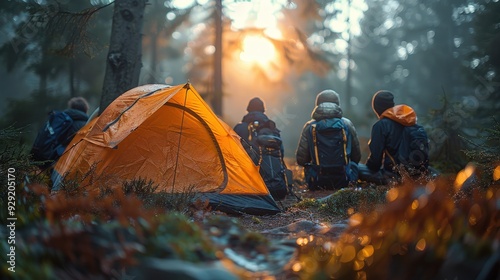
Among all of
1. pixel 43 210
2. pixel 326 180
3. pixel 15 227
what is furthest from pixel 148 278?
pixel 326 180

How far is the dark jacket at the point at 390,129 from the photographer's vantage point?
8.14 metres

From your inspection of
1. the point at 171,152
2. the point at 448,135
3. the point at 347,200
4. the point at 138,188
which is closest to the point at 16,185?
the point at 138,188

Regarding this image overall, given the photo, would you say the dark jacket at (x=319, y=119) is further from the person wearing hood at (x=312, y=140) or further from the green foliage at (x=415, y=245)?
the green foliage at (x=415, y=245)

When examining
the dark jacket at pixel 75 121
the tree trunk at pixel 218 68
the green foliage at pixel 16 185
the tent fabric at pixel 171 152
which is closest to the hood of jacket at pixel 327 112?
the tent fabric at pixel 171 152

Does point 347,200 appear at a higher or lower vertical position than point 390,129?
lower

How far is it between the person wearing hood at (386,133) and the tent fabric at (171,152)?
283cm

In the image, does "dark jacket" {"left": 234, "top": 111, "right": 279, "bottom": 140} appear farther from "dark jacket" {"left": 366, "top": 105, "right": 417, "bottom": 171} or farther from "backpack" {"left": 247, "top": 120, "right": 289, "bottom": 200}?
"dark jacket" {"left": 366, "top": 105, "right": 417, "bottom": 171}

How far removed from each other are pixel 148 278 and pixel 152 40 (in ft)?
81.2

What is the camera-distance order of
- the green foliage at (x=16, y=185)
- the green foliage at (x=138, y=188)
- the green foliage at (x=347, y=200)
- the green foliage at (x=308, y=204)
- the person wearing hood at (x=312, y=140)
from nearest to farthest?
the green foliage at (x=16, y=185)
the green foliage at (x=138, y=188)
the green foliage at (x=347, y=200)
the green foliage at (x=308, y=204)
the person wearing hood at (x=312, y=140)

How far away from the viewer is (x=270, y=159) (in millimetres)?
7773

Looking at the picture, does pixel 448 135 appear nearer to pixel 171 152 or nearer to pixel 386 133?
pixel 386 133

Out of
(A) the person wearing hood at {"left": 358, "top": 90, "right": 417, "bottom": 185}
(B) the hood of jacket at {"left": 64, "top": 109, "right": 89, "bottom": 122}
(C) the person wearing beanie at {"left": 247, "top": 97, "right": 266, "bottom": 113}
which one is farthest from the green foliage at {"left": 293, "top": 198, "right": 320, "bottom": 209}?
(B) the hood of jacket at {"left": 64, "top": 109, "right": 89, "bottom": 122}

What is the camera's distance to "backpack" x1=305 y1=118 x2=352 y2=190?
8430 mm

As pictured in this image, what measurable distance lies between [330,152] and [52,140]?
517cm
